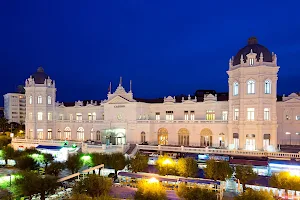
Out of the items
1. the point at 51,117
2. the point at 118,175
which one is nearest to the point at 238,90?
the point at 118,175

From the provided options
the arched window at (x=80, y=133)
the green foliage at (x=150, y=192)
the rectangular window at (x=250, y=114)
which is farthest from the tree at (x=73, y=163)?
the rectangular window at (x=250, y=114)

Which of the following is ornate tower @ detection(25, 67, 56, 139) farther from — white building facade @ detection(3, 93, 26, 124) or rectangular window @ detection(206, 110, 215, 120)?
white building facade @ detection(3, 93, 26, 124)

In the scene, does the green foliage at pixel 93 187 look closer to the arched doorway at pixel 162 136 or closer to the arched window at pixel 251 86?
the arched window at pixel 251 86

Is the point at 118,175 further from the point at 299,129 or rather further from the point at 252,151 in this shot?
the point at 299,129

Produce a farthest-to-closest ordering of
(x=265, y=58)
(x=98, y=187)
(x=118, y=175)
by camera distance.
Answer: (x=265, y=58)
(x=118, y=175)
(x=98, y=187)

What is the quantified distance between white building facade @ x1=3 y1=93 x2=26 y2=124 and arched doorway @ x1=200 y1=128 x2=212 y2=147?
101m

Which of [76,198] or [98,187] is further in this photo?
[98,187]

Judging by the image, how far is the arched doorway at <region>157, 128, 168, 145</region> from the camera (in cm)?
5059

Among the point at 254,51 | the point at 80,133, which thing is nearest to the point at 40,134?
the point at 80,133

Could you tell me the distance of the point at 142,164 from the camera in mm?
34250

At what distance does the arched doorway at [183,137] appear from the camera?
1913 inches

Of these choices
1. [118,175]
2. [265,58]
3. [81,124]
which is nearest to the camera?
[118,175]

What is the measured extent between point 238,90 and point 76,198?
30.7m

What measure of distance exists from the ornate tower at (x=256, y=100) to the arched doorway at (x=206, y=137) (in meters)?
5.05
